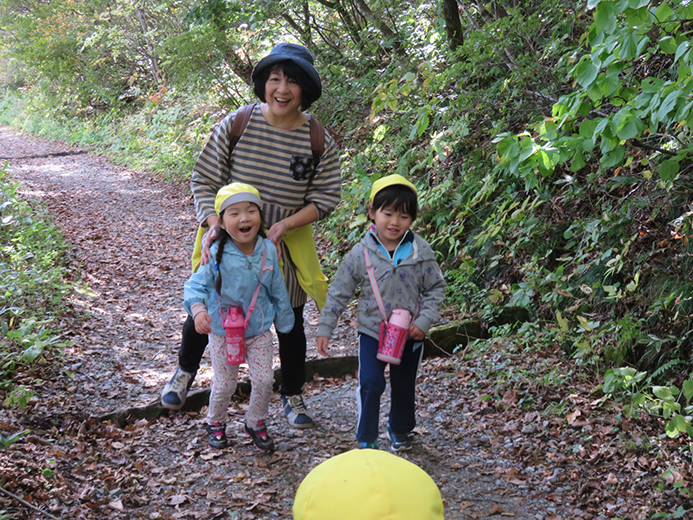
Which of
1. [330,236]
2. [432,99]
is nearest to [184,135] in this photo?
[330,236]

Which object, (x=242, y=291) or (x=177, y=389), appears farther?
(x=177, y=389)

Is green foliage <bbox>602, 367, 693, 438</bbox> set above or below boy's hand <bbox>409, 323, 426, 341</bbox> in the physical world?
below

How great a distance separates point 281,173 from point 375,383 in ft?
4.57

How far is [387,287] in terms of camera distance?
11.2ft

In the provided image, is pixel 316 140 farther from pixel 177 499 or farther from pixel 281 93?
pixel 177 499

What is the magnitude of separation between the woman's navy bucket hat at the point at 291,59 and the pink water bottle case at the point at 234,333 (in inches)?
55.3

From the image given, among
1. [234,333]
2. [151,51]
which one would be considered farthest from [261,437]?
[151,51]

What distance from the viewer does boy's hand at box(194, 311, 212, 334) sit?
3254 millimetres

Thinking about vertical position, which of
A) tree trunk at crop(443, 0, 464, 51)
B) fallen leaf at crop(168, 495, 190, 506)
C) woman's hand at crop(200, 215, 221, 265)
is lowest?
fallen leaf at crop(168, 495, 190, 506)

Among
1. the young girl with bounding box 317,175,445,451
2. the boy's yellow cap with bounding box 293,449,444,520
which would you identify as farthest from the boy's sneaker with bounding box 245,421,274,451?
the boy's yellow cap with bounding box 293,449,444,520

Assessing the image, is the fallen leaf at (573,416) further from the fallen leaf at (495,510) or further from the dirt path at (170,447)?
the fallen leaf at (495,510)

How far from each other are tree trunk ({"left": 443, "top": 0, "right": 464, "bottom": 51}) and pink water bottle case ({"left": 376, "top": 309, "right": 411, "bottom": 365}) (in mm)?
4643

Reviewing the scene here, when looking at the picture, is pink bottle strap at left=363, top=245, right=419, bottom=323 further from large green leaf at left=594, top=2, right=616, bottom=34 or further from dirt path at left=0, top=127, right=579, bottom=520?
large green leaf at left=594, top=2, right=616, bottom=34

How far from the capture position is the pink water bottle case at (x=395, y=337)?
3301mm
